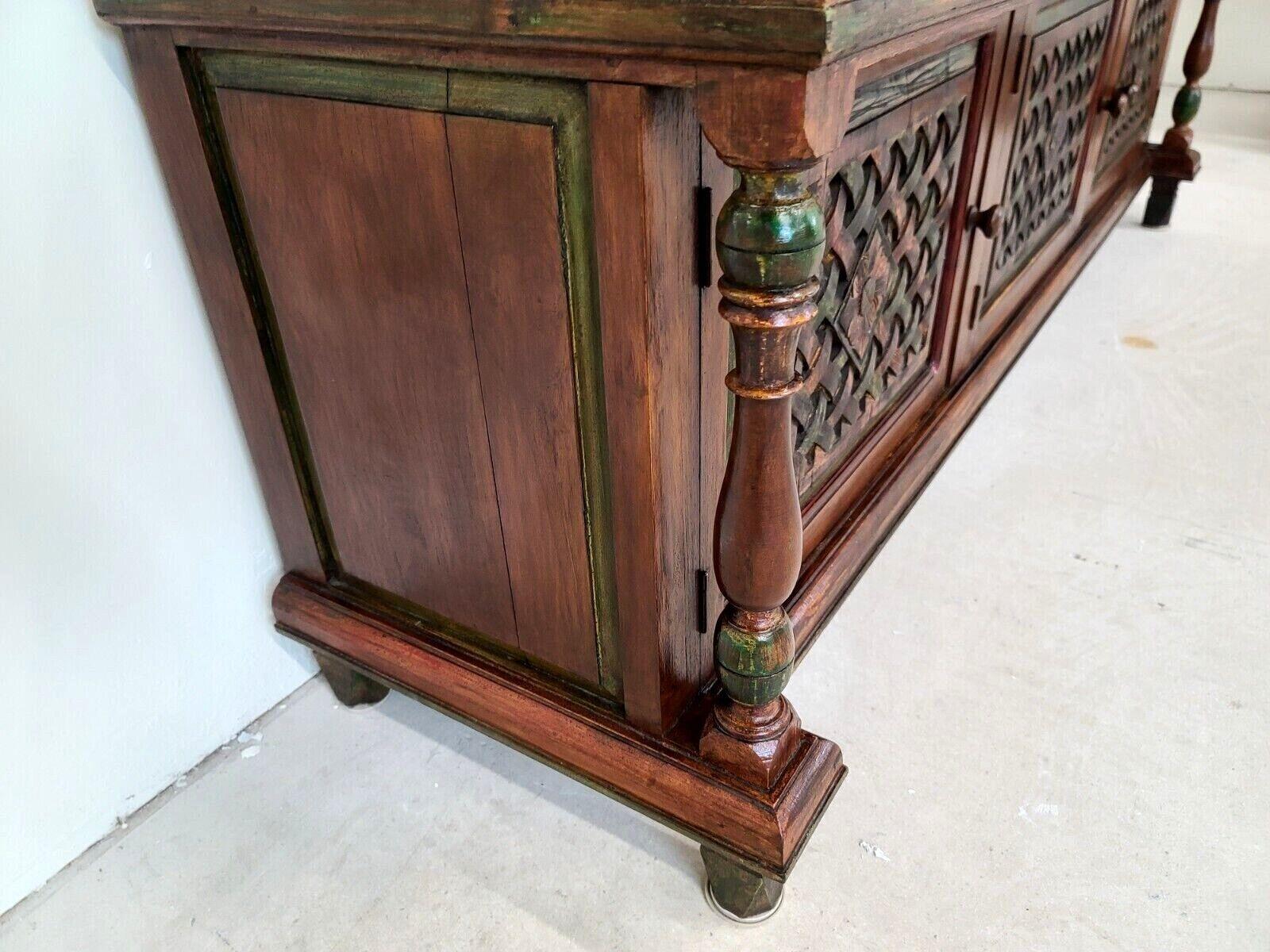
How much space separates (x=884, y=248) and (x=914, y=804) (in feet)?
1.92

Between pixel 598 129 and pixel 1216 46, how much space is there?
3920 mm

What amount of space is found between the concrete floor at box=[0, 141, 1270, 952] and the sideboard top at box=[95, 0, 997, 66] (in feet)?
2.43

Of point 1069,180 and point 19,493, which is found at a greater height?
point 19,493

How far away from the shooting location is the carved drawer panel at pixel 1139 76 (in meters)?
1.81

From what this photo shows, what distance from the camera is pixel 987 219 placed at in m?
1.17

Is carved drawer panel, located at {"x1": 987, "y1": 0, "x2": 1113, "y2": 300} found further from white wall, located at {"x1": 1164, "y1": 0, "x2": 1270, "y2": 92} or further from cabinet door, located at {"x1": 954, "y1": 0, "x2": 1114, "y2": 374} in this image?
white wall, located at {"x1": 1164, "y1": 0, "x2": 1270, "y2": 92}

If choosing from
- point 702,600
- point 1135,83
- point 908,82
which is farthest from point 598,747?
point 1135,83

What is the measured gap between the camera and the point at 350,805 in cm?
99

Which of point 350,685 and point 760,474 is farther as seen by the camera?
point 350,685

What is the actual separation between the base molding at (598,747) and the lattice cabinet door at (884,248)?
310 mm

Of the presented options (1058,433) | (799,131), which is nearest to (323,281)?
(799,131)

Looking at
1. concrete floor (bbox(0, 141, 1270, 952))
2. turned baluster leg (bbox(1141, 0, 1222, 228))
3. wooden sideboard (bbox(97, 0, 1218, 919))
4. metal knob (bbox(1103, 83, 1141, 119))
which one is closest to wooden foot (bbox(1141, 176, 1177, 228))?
turned baluster leg (bbox(1141, 0, 1222, 228))

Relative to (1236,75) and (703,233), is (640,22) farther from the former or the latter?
(1236,75)

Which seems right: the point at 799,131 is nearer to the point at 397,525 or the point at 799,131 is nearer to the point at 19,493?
the point at 397,525
